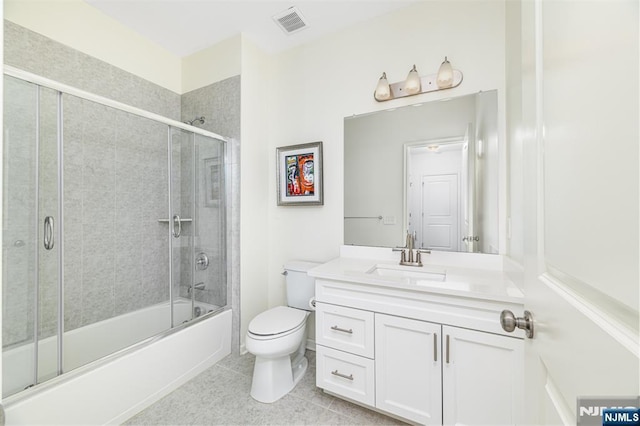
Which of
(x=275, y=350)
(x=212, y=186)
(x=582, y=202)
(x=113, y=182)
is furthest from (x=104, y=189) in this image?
(x=582, y=202)

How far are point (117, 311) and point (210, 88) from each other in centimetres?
206

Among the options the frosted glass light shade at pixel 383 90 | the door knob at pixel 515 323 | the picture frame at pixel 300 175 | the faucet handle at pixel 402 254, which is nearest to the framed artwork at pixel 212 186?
the picture frame at pixel 300 175

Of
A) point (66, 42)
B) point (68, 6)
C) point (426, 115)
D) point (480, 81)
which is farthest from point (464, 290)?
point (68, 6)

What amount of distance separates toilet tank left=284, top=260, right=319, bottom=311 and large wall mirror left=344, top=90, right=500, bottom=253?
44 cm

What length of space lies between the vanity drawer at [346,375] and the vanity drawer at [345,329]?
0.04m

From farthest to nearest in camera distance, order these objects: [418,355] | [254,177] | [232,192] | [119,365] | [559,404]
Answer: [254,177] → [232,192] → [119,365] → [418,355] → [559,404]

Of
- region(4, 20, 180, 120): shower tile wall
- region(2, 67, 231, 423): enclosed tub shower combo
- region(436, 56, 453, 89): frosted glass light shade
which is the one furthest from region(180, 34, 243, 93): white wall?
region(436, 56, 453, 89): frosted glass light shade

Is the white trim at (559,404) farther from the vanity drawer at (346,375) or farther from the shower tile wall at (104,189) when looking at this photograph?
the shower tile wall at (104,189)

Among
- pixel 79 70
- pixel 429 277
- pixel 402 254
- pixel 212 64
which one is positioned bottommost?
pixel 429 277

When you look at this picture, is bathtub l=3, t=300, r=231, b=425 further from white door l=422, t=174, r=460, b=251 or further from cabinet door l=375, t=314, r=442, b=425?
white door l=422, t=174, r=460, b=251

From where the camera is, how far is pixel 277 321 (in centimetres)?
176

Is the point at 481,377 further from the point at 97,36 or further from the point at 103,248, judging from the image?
the point at 97,36

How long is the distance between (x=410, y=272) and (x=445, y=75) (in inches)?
51.9

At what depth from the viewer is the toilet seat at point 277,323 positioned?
163 cm
